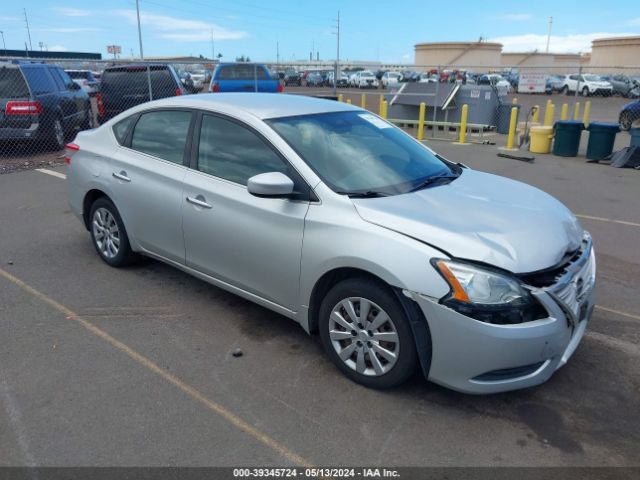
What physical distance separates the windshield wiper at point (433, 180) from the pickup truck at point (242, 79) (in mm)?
13189

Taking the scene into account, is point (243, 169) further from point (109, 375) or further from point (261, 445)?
point (261, 445)

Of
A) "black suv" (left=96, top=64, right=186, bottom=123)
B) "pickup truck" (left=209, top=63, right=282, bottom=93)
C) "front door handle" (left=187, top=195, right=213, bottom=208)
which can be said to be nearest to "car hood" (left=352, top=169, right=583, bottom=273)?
"front door handle" (left=187, top=195, right=213, bottom=208)

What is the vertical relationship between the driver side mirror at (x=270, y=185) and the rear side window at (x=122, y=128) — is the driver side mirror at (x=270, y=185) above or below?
below

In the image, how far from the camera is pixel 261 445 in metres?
2.79

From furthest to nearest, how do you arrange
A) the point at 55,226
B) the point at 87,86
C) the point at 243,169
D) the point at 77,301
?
the point at 87,86, the point at 55,226, the point at 77,301, the point at 243,169

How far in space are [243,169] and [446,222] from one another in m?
1.52

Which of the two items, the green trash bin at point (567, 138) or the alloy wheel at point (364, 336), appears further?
the green trash bin at point (567, 138)

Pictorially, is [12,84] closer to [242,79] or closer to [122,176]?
[122,176]

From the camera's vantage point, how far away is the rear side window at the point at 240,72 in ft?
55.4

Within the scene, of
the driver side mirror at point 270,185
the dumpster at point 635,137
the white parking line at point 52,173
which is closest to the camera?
the driver side mirror at point 270,185

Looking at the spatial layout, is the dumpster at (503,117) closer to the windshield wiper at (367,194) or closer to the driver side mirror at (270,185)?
the windshield wiper at (367,194)

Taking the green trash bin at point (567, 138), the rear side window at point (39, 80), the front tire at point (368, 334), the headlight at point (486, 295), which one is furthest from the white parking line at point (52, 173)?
the green trash bin at point (567, 138)

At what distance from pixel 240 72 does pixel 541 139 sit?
933cm

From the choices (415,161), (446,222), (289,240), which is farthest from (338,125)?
(446,222)
